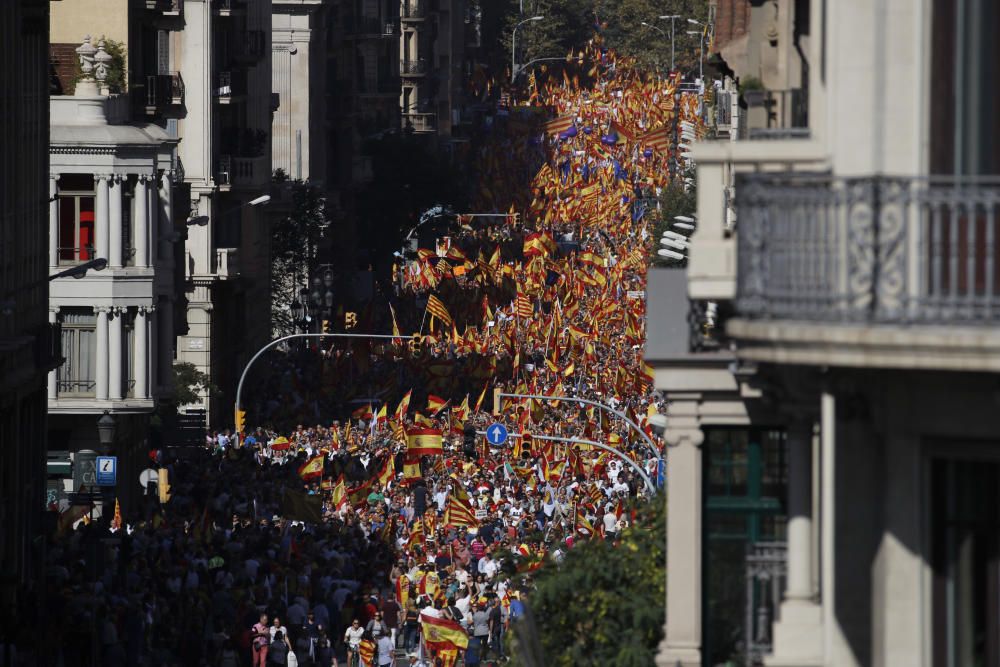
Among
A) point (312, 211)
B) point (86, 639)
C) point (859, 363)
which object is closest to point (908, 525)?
point (859, 363)

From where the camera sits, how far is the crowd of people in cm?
3234

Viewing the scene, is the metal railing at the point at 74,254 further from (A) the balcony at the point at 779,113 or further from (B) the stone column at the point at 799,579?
(B) the stone column at the point at 799,579

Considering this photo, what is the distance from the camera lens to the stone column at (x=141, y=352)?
166 ft

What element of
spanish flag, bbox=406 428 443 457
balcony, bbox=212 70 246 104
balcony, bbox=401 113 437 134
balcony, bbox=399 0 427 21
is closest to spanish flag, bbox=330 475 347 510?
spanish flag, bbox=406 428 443 457

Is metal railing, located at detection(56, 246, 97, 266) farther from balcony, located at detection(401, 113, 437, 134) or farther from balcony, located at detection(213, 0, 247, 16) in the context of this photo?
balcony, located at detection(401, 113, 437, 134)

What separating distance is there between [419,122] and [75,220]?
76227mm

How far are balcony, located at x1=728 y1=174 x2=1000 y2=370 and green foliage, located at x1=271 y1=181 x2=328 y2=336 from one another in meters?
68.4

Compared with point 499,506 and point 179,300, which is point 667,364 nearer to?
point 499,506

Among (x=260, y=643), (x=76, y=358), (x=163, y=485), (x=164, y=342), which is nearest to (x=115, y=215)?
(x=76, y=358)

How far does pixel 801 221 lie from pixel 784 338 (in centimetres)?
54

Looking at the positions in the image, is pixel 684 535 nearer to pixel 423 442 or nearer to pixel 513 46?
pixel 423 442

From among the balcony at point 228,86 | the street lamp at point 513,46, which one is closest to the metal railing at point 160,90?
the balcony at point 228,86

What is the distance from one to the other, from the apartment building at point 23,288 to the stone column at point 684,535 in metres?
22.4

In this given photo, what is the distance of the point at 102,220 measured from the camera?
49812 millimetres
